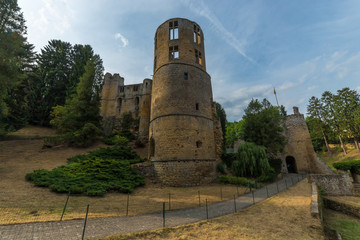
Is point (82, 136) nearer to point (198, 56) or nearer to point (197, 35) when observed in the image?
point (198, 56)

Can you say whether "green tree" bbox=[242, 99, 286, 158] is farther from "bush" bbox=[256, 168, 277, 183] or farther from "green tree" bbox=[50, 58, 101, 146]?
"green tree" bbox=[50, 58, 101, 146]

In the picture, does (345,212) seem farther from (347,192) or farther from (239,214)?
(239,214)

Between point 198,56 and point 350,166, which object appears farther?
point 198,56

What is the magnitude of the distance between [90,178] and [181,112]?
361 inches

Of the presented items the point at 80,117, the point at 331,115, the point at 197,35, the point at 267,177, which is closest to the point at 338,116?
the point at 331,115

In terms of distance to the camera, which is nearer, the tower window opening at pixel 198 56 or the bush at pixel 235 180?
the bush at pixel 235 180

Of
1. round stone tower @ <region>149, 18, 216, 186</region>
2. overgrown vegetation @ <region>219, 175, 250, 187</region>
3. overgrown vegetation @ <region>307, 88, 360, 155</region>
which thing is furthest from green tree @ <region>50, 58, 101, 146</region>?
overgrown vegetation @ <region>307, 88, 360, 155</region>

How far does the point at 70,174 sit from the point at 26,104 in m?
23.6

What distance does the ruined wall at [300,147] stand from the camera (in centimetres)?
2261

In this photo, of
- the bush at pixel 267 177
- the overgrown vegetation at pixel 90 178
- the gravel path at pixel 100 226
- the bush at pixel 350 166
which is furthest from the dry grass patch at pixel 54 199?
the bush at pixel 350 166

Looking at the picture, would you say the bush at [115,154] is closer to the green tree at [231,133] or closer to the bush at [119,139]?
the bush at [119,139]

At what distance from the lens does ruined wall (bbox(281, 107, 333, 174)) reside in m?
22.6

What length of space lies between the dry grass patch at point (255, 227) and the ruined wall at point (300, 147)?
19.0 metres

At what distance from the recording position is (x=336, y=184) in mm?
15633
